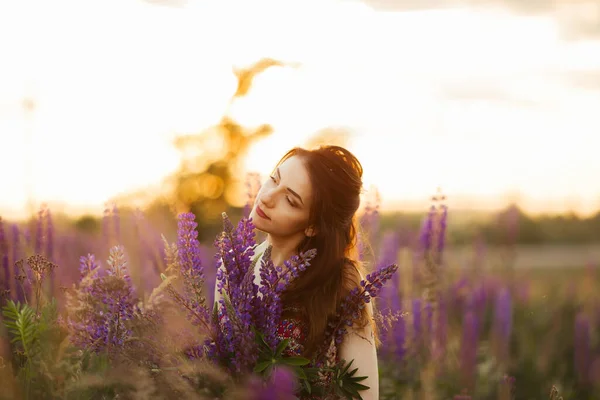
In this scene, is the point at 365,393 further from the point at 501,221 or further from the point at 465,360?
the point at 501,221

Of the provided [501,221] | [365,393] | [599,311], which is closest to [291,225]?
[365,393]

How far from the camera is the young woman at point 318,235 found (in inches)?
82.4

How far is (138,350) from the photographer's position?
1.44 metres

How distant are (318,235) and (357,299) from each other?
69 centimetres

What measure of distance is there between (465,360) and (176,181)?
11.6ft

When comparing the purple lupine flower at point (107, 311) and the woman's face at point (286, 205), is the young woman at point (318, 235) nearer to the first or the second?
the woman's face at point (286, 205)

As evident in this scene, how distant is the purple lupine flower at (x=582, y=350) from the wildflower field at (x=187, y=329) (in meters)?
Answer: 0.01

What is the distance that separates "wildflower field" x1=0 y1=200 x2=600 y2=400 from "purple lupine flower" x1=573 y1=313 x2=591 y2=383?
1 centimetres

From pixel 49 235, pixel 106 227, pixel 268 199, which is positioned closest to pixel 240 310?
pixel 268 199

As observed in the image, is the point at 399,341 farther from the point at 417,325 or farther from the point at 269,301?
the point at 269,301

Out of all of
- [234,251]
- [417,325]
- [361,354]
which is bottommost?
[417,325]

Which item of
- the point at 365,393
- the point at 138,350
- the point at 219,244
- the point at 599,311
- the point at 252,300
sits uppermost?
the point at 219,244

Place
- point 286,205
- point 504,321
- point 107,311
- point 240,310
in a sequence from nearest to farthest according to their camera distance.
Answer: point 240,310
point 107,311
point 286,205
point 504,321

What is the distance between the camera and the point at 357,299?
1701 millimetres
